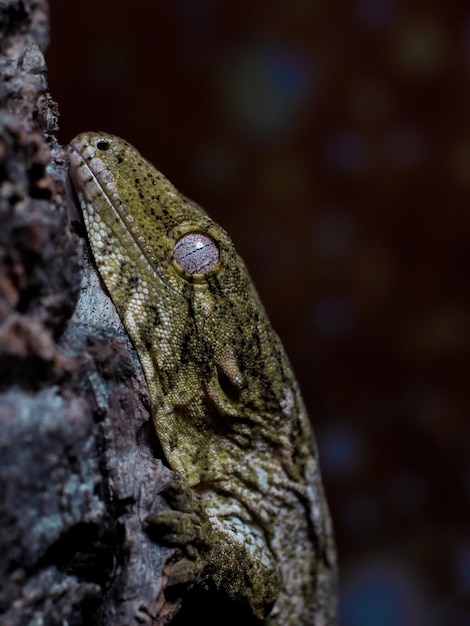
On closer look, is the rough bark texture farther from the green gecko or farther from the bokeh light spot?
the bokeh light spot

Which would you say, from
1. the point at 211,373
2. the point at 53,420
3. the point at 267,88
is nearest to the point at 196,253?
the point at 211,373

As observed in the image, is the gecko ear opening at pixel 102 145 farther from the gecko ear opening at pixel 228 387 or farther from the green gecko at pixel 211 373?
the gecko ear opening at pixel 228 387

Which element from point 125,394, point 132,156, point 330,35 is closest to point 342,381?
point 330,35

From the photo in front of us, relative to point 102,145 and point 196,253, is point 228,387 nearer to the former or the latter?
point 196,253

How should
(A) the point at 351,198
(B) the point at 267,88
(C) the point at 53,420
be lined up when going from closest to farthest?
(C) the point at 53,420 < (B) the point at 267,88 < (A) the point at 351,198

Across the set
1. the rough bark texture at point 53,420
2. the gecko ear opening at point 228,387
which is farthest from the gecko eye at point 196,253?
the rough bark texture at point 53,420

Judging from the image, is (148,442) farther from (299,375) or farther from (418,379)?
(418,379)
